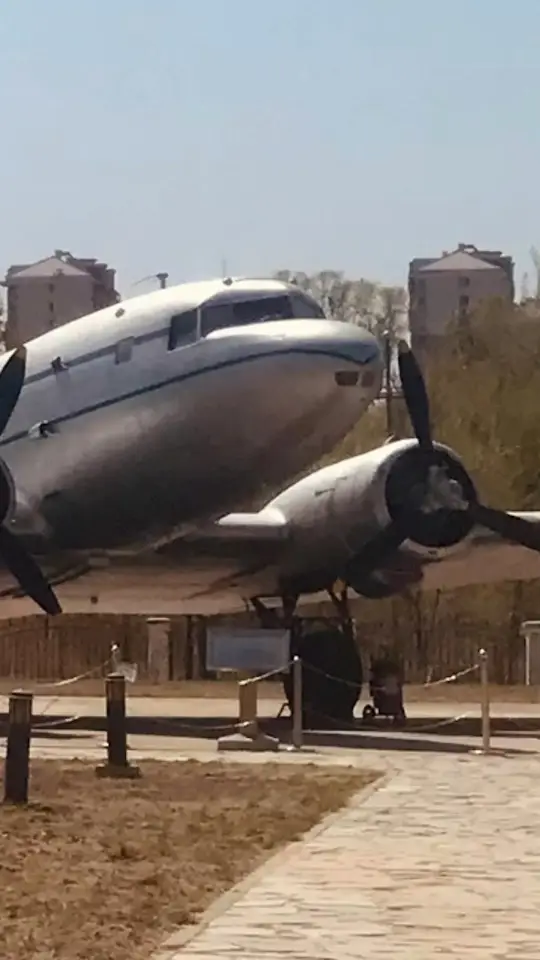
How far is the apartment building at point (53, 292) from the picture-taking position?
109 m

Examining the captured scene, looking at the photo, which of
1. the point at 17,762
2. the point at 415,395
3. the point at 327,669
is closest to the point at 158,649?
the point at 327,669

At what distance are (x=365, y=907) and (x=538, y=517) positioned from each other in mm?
15360

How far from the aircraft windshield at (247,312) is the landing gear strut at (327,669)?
4.06 m

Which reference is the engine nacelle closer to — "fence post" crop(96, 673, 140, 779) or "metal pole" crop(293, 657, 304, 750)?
"metal pole" crop(293, 657, 304, 750)

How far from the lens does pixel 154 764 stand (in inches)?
687

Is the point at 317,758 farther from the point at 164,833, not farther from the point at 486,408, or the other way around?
the point at 486,408

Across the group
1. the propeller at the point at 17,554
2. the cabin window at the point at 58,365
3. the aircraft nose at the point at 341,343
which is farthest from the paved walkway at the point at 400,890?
the cabin window at the point at 58,365

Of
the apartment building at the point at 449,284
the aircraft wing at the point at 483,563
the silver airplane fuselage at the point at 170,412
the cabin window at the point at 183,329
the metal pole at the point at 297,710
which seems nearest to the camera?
the metal pole at the point at 297,710

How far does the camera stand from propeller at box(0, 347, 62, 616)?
21875mm

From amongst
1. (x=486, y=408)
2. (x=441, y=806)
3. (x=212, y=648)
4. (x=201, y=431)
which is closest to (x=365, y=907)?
(x=441, y=806)

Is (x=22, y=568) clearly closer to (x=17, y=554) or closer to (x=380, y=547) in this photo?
(x=17, y=554)

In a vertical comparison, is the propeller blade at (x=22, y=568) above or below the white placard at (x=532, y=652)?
above

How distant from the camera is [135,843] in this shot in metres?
11.8

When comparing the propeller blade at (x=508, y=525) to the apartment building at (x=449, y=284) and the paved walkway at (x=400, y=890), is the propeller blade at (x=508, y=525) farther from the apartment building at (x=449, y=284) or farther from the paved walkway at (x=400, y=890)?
the apartment building at (x=449, y=284)
